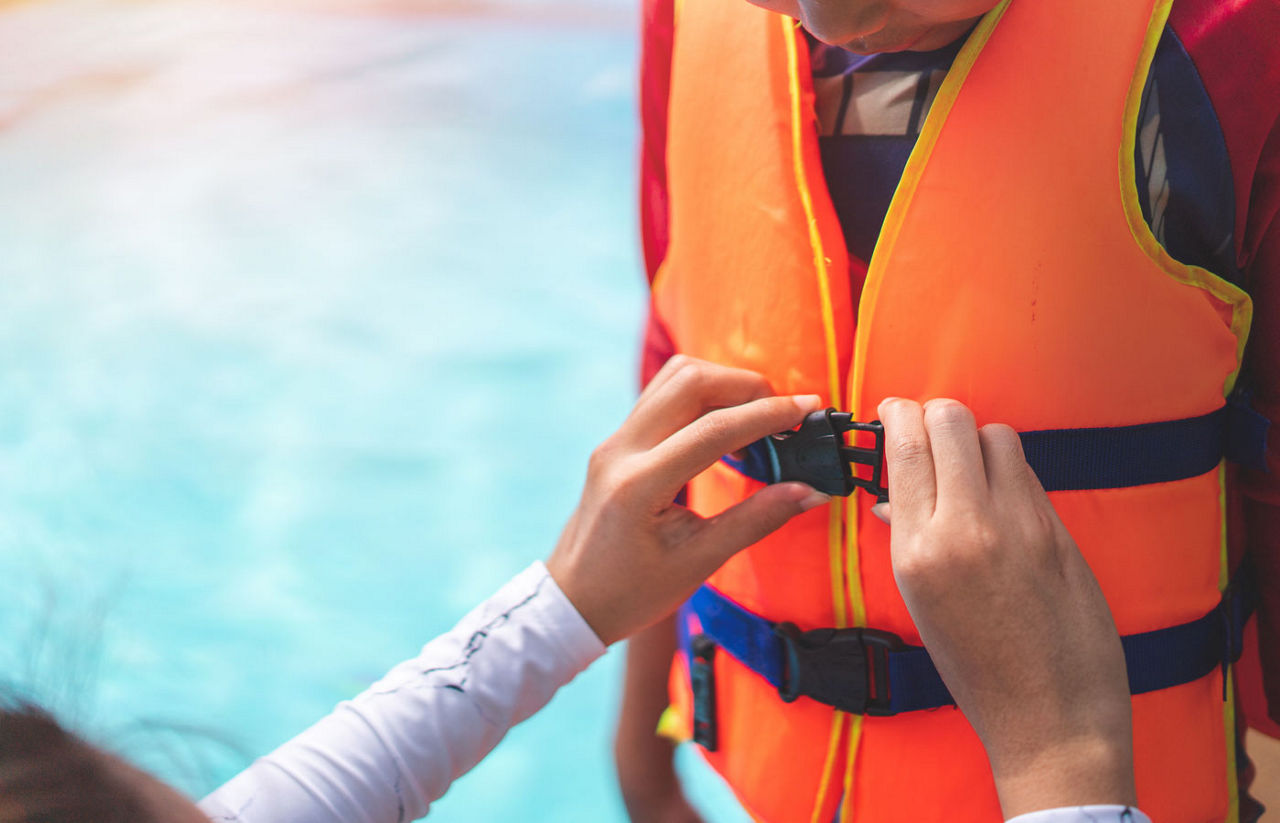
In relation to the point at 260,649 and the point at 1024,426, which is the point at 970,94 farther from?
the point at 260,649

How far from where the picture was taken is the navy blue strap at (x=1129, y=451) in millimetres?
733

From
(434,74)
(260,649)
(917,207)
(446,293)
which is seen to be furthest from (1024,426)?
(434,74)

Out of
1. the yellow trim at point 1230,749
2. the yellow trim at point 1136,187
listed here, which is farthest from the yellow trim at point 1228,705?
the yellow trim at point 1136,187

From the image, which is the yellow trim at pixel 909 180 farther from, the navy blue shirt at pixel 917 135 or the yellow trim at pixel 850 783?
the yellow trim at pixel 850 783

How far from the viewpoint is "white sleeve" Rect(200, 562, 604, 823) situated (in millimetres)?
836

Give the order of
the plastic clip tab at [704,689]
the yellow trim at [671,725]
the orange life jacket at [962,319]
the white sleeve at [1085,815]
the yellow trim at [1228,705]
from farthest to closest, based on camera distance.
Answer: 1. the yellow trim at [671,725]
2. the plastic clip tab at [704,689]
3. the yellow trim at [1228,705]
4. the orange life jacket at [962,319]
5. the white sleeve at [1085,815]

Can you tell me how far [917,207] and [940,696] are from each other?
0.38 metres

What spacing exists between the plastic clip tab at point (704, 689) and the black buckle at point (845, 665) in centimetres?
14

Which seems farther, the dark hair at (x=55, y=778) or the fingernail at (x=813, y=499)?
the fingernail at (x=813, y=499)

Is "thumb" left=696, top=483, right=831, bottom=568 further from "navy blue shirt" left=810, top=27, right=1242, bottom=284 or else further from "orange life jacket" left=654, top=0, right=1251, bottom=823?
"navy blue shirt" left=810, top=27, right=1242, bottom=284

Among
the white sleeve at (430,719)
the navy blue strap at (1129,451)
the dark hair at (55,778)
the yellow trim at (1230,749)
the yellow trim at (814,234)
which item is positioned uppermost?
the yellow trim at (814,234)

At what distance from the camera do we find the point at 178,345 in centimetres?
259

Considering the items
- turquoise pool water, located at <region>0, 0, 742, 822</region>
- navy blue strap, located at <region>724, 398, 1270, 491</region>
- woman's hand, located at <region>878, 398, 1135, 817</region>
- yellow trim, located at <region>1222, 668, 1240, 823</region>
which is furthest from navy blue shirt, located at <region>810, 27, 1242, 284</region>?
turquoise pool water, located at <region>0, 0, 742, 822</region>

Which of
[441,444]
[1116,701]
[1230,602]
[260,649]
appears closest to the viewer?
[1116,701]
